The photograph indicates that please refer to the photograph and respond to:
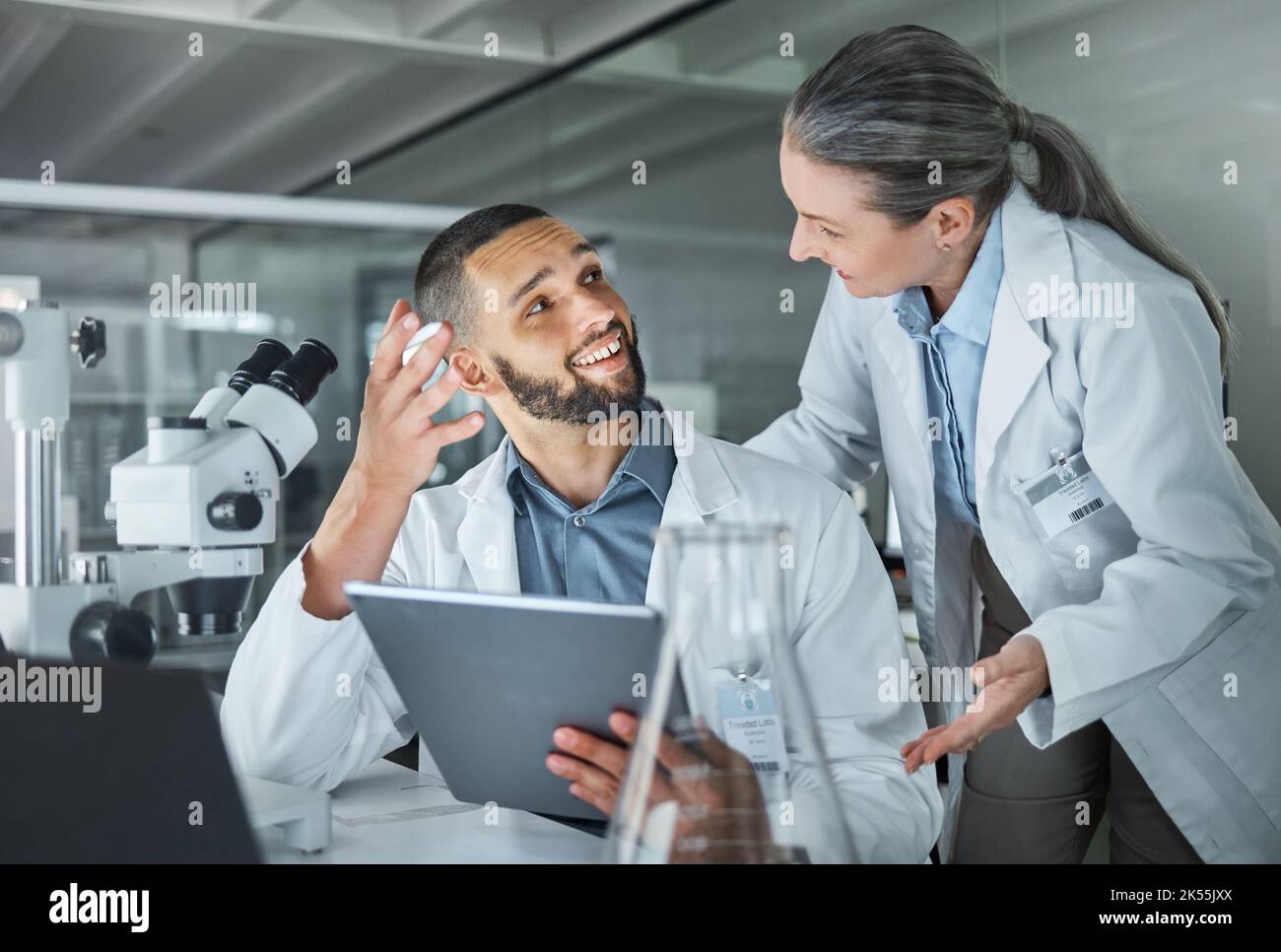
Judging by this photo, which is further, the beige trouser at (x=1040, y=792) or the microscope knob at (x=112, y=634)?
the beige trouser at (x=1040, y=792)

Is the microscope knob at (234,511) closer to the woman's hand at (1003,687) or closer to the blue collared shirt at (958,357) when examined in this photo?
the woman's hand at (1003,687)

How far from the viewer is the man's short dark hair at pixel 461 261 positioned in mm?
1690

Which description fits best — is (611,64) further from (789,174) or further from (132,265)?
(789,174)

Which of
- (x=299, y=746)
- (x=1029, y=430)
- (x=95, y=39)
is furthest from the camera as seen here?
(x=95, y=39)

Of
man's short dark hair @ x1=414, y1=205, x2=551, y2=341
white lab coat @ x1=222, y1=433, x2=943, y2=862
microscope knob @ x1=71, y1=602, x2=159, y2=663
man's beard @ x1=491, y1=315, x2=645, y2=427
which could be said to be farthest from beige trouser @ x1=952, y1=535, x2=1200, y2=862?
microscope knob @ x1=71, y1=602, x2=159, y2=663

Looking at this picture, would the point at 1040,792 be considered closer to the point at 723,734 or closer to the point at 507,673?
the point at 507,673

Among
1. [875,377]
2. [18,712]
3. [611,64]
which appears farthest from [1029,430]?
A: [611,64]

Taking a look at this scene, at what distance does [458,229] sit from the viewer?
1722 millimetres

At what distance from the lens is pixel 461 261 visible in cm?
171

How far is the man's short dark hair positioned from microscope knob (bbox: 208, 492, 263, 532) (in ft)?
2.34

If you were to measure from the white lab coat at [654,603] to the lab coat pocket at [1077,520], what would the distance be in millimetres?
239

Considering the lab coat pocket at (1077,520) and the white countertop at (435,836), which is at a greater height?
the lab coat pocket at (1077,520)

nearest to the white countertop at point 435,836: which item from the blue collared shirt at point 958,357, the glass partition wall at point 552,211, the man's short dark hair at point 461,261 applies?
the man's short dark hair at point 461,261
